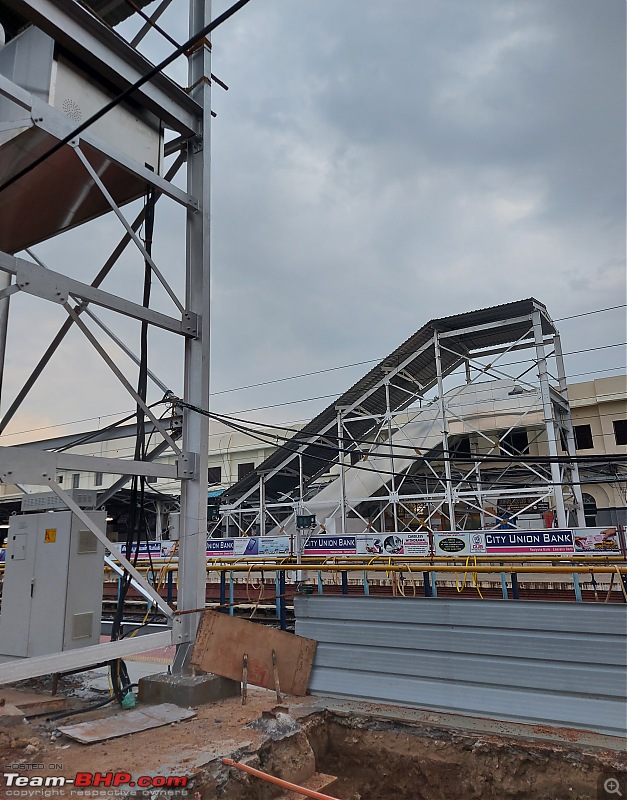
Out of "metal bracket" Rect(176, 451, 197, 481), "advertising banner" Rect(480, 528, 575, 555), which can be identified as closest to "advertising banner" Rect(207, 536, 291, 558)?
"advertising banner" Rect(480, 528, 575, 555)

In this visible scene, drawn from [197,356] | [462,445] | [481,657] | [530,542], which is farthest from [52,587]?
[462,445]

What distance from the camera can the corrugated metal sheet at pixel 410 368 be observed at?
2102cm

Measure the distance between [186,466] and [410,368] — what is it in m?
17.6

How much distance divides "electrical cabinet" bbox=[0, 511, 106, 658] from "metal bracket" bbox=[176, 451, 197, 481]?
3.70 feet

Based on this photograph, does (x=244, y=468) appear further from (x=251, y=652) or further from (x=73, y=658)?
(x=73, y=658)

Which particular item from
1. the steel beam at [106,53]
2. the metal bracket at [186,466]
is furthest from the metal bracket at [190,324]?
the steel beam at [106,53]

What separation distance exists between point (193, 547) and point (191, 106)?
5606 millimetres

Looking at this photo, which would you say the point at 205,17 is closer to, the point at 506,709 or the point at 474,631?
the point at 474,631

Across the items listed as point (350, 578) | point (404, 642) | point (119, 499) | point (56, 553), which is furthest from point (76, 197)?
point (119, 499)

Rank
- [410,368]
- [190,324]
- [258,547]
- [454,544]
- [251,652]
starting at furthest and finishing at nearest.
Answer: [410,368], [258,547], [454,544], [190,324], [251,652]

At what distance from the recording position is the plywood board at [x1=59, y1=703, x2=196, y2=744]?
4848 mm

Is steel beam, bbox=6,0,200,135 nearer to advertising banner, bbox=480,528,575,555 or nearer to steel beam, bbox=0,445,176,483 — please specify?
steel beam, bbox=0,445,176,483

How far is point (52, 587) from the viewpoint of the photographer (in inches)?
254

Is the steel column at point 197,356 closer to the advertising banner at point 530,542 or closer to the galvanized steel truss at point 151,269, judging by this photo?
the galvanized steel truss at point 151,269
